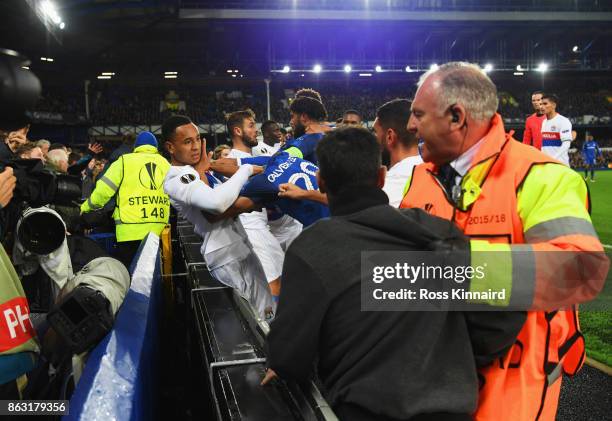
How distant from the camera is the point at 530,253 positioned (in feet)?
4.53

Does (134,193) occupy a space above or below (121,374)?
above

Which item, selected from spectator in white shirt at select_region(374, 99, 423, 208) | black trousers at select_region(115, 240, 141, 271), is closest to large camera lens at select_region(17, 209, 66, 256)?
spectator in white shirt at select_region(374, 99, 423, 208)

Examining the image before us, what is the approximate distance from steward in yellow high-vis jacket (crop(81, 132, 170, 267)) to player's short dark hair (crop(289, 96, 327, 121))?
190 cm

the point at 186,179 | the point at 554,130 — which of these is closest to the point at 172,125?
the point at 186,179

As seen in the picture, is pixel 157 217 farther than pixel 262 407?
Yes

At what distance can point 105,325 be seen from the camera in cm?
182

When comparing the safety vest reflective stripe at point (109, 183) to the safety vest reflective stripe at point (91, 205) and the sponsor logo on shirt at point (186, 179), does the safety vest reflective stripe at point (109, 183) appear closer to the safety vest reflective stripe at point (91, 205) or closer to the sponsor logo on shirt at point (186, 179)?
the safety vest reflective stripe at point (91, 205)

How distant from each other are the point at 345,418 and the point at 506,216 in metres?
0.71

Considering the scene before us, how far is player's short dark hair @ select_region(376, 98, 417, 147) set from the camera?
2.79 meters

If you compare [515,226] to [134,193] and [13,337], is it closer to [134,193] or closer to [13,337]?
[13,337]

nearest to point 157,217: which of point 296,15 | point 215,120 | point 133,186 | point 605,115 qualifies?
point 133,186

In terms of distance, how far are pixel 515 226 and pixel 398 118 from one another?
4.54 feet

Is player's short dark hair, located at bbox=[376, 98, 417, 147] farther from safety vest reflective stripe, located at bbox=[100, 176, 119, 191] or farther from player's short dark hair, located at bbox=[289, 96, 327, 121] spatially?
safety vest reflective stripe, located at bbox=[100, 176, 119, 191]

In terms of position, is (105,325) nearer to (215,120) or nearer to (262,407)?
(262,407)
